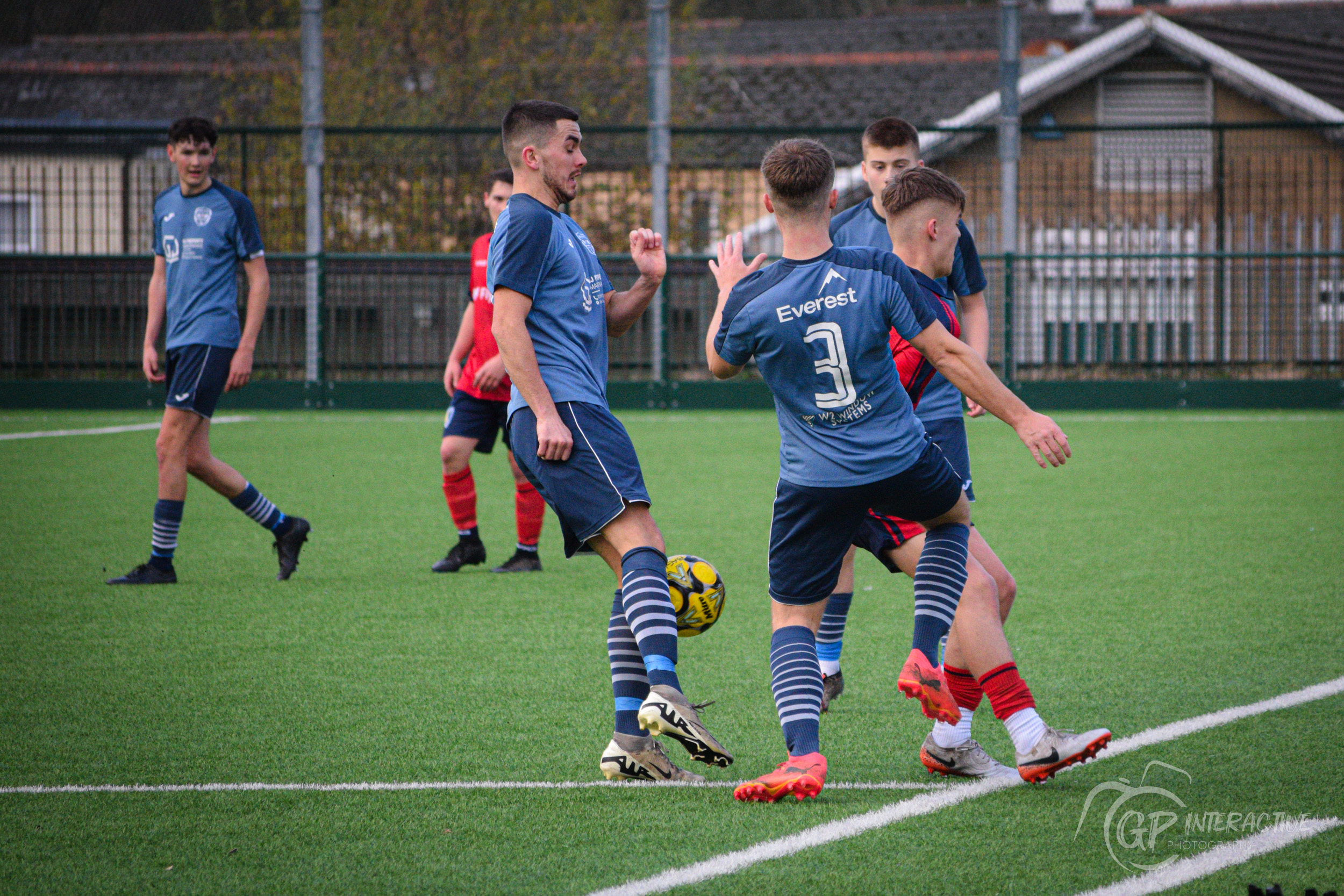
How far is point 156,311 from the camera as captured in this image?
7.58m

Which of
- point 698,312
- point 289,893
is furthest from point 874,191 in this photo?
point 698,312

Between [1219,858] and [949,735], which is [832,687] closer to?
[949,735]

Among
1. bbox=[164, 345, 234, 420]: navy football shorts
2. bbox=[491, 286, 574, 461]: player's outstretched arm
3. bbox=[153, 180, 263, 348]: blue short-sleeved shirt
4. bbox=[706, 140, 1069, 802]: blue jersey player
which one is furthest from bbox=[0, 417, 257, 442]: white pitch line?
bbox=[706, 140, 1069, 802]: blue jersey player

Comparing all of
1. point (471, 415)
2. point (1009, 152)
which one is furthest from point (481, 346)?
point (1009, 152)

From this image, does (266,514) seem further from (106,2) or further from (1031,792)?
(106,2)

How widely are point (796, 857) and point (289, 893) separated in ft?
3.87

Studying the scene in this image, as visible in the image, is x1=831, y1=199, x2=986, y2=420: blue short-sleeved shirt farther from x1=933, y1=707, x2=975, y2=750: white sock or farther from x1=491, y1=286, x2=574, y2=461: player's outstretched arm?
x1=491, y1=286, x2=574, y2=461: player's outstretched arm

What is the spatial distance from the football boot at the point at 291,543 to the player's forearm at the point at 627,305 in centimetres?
324

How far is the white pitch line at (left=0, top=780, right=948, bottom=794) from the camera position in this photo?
13.0 feet

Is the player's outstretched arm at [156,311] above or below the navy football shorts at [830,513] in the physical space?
above

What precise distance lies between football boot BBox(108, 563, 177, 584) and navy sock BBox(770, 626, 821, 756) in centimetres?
425

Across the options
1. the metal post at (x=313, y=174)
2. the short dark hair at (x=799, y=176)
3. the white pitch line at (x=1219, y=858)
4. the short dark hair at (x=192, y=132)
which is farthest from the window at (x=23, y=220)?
the white pitch line at (x=1219, y=858)

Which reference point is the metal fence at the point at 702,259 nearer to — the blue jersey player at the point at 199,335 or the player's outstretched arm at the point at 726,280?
the blue jersey player at the point at 199,335

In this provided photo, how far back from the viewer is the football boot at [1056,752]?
12.3 ft
